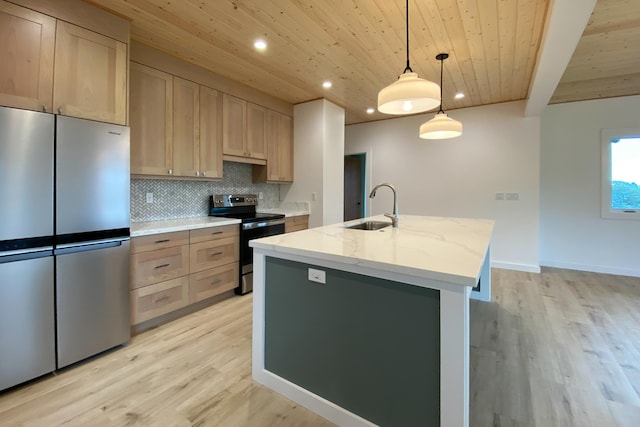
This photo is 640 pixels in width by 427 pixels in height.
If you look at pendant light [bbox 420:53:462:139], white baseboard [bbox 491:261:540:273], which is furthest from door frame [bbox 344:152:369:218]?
pendant light [bbox 420:53:462:139]

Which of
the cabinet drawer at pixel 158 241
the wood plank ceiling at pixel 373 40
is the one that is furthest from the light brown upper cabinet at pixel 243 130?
the cabinet drawer at pixel 158 241

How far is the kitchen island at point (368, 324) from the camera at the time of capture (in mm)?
1205

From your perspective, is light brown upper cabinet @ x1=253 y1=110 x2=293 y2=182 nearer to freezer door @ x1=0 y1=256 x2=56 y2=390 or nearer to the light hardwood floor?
the light hardwood floor

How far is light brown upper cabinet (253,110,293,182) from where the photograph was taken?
417cm

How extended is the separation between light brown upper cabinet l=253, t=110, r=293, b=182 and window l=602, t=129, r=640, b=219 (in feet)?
15.3

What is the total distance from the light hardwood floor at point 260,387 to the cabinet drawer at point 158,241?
735 mm

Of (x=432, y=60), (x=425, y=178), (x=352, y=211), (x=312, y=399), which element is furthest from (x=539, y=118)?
(x=312, y=399)

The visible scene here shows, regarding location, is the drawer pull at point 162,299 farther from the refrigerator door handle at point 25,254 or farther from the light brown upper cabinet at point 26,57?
the light brown upper cabinet at point 26,57

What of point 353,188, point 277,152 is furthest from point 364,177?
point 277,152

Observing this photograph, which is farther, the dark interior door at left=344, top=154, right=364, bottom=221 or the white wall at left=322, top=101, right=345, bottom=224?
the dark interior door at left=344, top=154, right=364, bottom=221

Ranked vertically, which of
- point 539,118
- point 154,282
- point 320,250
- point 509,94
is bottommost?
point 154,282

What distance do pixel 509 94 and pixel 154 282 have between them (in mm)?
4993

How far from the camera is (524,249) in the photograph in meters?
4.50

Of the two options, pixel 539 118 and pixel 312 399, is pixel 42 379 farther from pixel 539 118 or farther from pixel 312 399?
pixel 539 118
